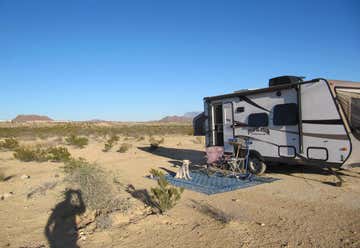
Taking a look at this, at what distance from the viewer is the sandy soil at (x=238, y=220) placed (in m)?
4.25

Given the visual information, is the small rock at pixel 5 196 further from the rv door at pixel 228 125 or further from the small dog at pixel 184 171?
the rv door at pixel 228 125

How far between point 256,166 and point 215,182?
1693mm

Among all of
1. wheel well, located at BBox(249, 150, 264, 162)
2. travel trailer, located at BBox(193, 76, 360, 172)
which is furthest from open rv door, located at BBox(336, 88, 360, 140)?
wheel well, located at BBox(249, 150, 264, 162)

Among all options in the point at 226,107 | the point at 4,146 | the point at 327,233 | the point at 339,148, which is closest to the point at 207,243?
the point at 327,233

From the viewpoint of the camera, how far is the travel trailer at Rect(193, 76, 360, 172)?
22.7 ft

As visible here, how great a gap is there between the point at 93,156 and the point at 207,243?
12128mm

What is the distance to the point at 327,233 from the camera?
4340 millimetres

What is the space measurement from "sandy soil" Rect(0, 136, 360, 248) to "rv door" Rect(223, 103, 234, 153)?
2.40m

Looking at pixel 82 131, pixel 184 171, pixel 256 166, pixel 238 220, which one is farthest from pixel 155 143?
pixel 82 131

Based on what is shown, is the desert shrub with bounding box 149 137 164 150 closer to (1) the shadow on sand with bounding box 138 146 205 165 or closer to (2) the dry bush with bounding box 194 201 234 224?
(1) the shadow on sand with bounding box 138 146 205 165

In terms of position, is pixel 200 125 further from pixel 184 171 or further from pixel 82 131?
pixel 82 131

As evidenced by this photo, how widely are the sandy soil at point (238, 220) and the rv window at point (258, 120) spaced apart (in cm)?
174

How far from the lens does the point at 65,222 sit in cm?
532

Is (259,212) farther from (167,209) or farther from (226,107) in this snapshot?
(226,107)
